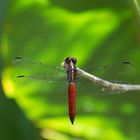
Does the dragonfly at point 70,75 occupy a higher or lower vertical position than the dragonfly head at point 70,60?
lower

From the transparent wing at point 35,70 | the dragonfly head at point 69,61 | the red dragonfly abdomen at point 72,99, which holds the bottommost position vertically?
the red dragonfly abdomen at point 72,99

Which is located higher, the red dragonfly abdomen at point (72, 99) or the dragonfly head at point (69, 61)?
the dragonfly head at point (69, 61)

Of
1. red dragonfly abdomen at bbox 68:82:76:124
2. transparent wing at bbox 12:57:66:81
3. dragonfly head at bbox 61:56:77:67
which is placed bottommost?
red dragonfly abdomen at bbox 68:82:76:124

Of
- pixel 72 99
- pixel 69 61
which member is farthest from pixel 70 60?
pixel 72 99

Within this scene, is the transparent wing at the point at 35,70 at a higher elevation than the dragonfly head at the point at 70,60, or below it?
below

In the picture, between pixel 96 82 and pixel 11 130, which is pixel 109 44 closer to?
pixel 96 82

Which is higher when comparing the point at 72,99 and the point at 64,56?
the point at 64,56

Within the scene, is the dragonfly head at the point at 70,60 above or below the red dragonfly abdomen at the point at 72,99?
above

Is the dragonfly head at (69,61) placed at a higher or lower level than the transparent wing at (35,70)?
higher

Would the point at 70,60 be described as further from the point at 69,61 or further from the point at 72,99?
the point at 72,99
